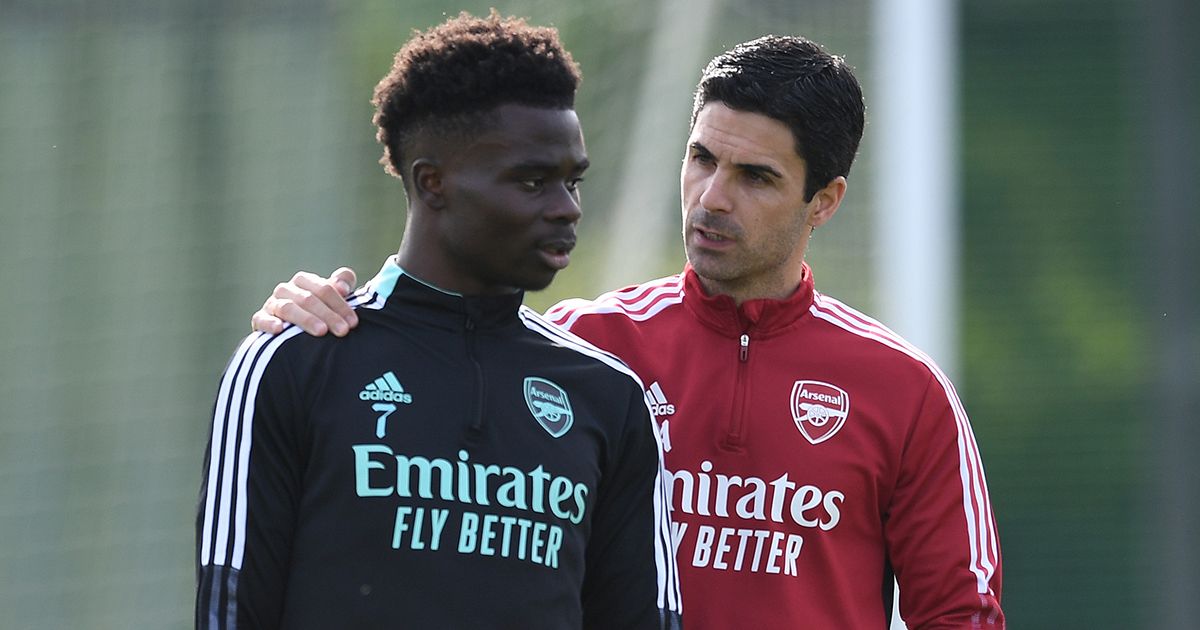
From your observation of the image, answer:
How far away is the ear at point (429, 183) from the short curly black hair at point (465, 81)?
0.04 m

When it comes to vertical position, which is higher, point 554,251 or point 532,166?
point 532,166

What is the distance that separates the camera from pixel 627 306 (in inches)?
109

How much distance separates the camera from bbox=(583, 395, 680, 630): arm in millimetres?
2330

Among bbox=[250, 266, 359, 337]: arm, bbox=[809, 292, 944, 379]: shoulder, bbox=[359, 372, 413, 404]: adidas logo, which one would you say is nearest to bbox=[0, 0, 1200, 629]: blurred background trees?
bbox=[809, 292, 944, 379]: shoulder

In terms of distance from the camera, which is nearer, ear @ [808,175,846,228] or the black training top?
the black training top

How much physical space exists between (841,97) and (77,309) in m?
3.65

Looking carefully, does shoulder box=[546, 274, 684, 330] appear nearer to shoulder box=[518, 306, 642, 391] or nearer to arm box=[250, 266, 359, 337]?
shoulder box=[518, 306, 642, 391]

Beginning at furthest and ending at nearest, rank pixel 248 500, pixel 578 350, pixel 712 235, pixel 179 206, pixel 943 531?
pixel 179 206, pixel 712 235, pixel 943 531, pixel 578 350, pixel 248 500

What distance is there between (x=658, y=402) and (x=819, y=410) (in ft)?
0.83

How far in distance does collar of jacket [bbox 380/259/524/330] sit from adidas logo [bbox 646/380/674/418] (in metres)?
0.43

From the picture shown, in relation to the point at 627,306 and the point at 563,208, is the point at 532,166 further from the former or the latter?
the point at 627,306

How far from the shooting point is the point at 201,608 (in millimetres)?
2109

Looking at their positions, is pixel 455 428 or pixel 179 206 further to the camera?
pixel 179 206

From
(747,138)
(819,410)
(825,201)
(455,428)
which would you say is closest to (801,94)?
(747,138)
